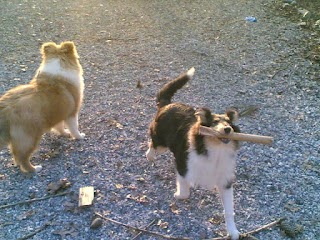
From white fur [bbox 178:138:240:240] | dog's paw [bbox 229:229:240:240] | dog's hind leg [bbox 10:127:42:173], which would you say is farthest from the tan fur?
dog's paw [bbox 229:229:240:240]

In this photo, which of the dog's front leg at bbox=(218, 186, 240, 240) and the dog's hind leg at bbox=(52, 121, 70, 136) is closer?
the dog's front leg at bbox=(218, 186, 240, 240)

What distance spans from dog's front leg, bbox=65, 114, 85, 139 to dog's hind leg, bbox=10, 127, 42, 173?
0.62m

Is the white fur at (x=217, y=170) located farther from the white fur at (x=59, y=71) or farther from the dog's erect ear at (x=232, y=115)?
the white fur at (x=59, y=71)

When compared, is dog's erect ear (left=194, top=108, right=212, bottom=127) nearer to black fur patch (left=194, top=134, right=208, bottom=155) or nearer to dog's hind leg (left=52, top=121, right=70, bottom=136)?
black fur patch (left=194, top=134, right=208, bottom=155)

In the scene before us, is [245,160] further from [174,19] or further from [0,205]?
[174,19]

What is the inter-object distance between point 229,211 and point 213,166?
1.57 feet

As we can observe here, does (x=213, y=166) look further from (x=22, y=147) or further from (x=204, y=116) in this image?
(x=22, y=147)

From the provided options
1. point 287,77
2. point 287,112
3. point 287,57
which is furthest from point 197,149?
point 287,57

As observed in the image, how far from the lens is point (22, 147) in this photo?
3.78m

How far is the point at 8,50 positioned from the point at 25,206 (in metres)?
4.75

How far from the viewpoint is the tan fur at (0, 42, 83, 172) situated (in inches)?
146

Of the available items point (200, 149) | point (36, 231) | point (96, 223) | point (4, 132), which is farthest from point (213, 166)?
point (4, 132)

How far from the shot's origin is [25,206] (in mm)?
3537

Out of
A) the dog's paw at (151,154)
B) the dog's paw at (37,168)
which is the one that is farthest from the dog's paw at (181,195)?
the dog's paw at (37,168)
